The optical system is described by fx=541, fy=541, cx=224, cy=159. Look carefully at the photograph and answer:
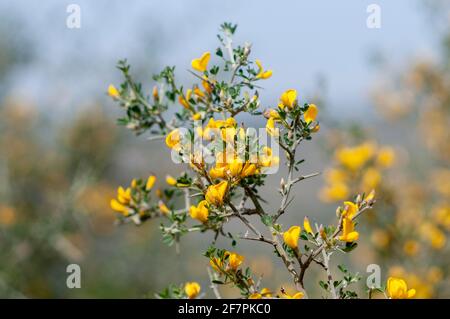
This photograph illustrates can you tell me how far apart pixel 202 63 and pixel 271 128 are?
347 mm

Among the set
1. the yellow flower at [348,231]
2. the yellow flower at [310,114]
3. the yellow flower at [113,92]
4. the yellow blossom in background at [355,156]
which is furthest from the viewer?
the yellow blossom in background at [355,156]

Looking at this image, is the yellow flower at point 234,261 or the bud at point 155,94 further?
the bud at point 155,94

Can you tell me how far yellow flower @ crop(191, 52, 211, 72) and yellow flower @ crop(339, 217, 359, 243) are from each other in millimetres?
643

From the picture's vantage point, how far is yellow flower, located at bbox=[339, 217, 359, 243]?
4.69ft

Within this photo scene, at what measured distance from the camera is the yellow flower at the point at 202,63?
5.46 feet

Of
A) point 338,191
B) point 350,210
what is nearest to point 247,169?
point 350,210

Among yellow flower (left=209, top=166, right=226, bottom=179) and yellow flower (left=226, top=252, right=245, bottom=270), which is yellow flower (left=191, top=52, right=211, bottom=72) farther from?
yellow flower (left=226, top=252, right=245, bottom=270)

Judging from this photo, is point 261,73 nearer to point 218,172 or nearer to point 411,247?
point 218,172

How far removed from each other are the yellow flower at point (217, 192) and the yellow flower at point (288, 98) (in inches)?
11.4

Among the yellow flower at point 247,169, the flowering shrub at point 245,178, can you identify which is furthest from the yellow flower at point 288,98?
the yellow flower at point 247,169

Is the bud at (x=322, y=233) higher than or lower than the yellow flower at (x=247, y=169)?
lower

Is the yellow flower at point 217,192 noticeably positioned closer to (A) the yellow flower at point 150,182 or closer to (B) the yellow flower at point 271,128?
(B) the yellow flower at point 271,128

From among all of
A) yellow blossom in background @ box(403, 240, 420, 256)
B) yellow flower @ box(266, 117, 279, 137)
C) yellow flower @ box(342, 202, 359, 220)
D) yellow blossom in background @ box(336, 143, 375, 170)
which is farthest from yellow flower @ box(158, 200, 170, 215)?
yellow blossom in background @ box(403, 240, 420, 256)
